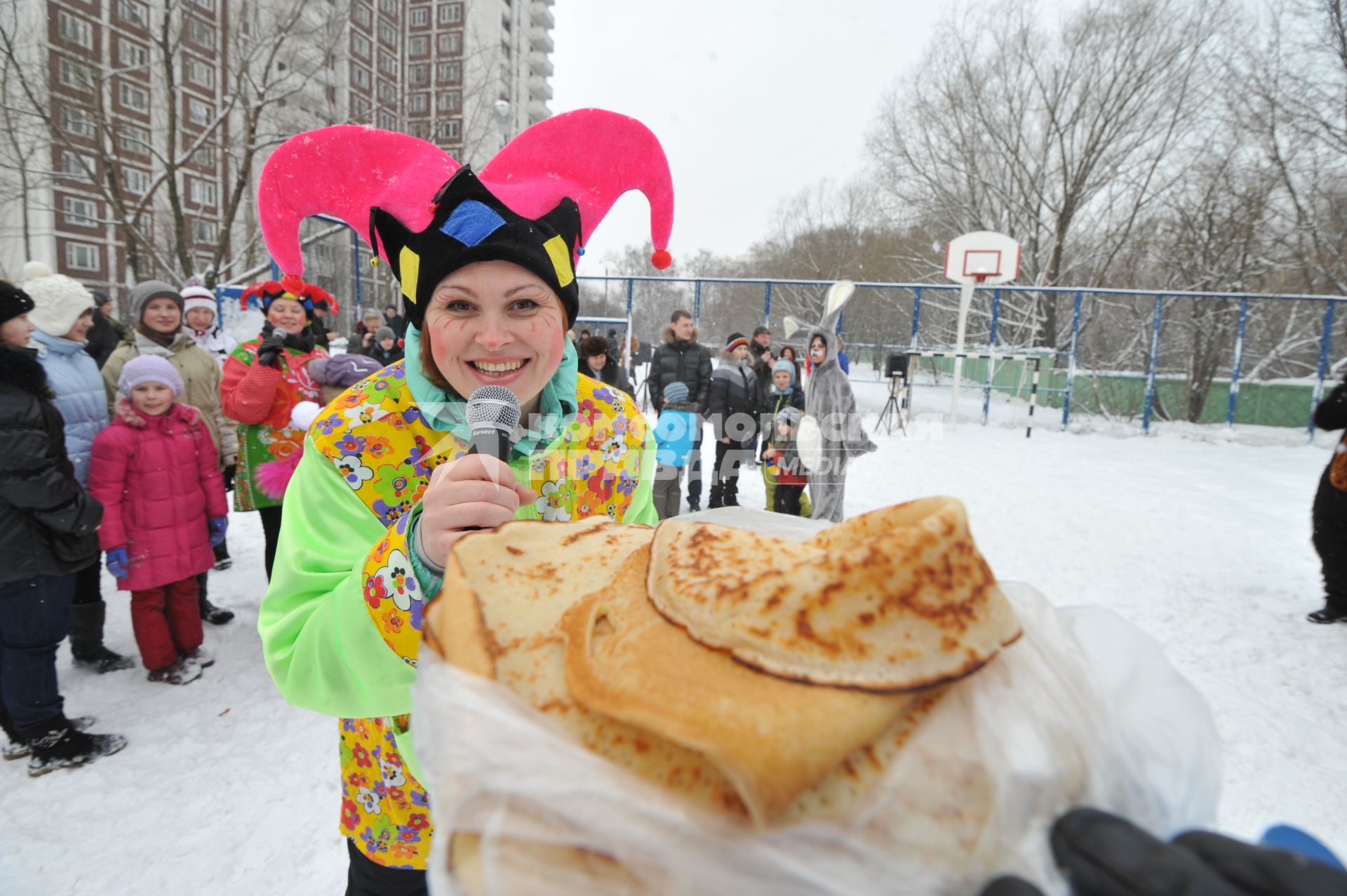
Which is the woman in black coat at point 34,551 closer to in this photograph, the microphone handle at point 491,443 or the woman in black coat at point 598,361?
the microphone handle at point 491,443

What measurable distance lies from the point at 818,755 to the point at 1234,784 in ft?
11.8

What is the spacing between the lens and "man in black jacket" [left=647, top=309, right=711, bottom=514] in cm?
688

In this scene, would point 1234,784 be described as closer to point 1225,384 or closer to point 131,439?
point 131,439

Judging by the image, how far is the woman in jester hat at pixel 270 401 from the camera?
390cm

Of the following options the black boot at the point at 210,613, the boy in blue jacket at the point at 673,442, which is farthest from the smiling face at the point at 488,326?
the boy in blue jacket at the point at 673,442

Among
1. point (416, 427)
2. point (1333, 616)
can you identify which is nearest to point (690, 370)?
point (1333, 616)

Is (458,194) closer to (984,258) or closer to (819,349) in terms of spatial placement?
(819,349)

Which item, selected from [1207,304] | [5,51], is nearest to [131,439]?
[5,51]

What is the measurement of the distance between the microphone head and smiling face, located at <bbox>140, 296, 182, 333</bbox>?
4.37 m

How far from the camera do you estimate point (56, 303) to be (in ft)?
10.9

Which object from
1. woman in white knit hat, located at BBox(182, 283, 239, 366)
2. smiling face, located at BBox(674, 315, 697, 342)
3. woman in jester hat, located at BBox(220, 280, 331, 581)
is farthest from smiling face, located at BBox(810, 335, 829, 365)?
woman in white knit hat, located at BBox(182, 283, 239, 366)

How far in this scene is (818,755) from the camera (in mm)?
456

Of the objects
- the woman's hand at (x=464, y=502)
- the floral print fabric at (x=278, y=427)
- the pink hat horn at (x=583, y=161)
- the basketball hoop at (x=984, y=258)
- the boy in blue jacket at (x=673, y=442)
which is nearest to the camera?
the woman's hand at (x=464, y=502)

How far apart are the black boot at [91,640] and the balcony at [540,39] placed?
2582 inches
